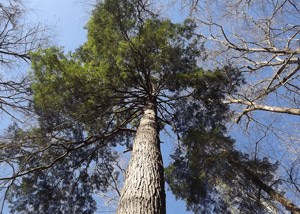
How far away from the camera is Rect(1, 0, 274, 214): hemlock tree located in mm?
5086

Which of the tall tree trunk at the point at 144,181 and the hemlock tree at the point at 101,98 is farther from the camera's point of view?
the hemlock tree at the point at 101,98

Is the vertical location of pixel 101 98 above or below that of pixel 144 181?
above

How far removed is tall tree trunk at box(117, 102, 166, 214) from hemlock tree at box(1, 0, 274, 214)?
55 cm

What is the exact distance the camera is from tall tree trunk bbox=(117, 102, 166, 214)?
2209mm

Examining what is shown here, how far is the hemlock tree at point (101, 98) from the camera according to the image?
200 inches

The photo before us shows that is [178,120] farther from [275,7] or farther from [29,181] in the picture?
[29,181]

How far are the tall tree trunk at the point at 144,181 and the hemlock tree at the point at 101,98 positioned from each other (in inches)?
21.8

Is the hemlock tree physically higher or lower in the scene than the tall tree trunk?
higher

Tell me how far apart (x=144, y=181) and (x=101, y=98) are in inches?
132

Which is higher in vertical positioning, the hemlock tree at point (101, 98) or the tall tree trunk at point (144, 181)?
the hemlock tree at point (101, 98)

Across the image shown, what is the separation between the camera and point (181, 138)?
6.45 m

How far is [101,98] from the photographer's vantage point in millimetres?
5488

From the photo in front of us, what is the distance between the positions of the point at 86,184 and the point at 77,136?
1.43m

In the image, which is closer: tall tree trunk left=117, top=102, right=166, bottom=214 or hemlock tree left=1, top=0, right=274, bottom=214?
tall tree trunk left=117, top=102, right=166, bottom=214
